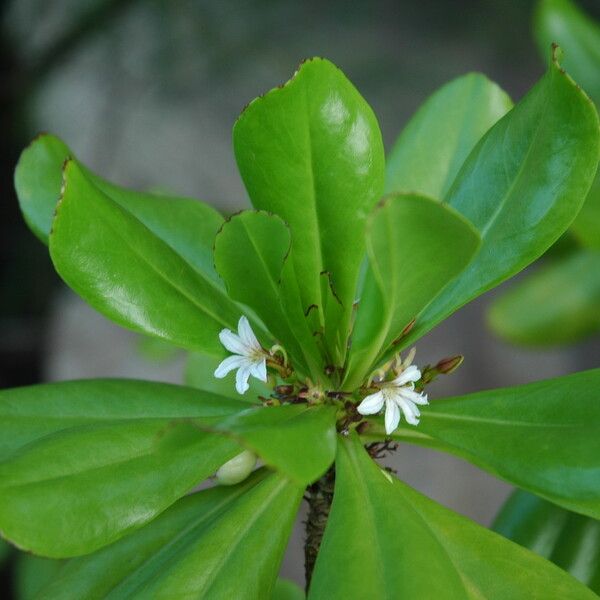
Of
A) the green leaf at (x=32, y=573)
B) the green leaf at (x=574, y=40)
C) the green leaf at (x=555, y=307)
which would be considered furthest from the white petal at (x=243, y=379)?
the green leaf at (x=555, y=307)

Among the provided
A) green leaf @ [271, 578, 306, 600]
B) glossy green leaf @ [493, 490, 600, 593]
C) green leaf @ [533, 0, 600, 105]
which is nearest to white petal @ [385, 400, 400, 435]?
glossy green leaf @ [493, 490, 600, 593]

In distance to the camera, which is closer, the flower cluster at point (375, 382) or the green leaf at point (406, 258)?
the green leaf at point (406, 258)

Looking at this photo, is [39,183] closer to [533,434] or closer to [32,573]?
[533,434]

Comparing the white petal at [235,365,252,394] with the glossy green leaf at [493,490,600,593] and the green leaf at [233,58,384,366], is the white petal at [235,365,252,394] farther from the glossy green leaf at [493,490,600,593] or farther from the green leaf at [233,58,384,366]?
the glossy green leaf at [493,490,600,593]

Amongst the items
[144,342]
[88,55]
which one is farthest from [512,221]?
[88,55]

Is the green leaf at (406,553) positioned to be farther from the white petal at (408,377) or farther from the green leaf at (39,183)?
the green leaf at (39,183)

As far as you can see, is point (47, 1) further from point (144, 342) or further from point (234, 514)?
point (234, 514)

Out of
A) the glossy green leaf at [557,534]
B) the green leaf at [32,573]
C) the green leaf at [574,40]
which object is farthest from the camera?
the green leaf at [32,573]
